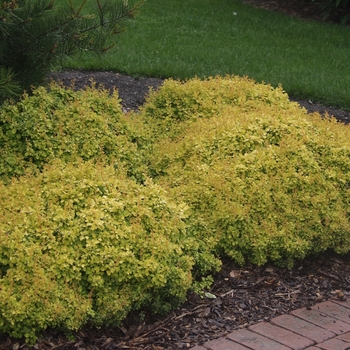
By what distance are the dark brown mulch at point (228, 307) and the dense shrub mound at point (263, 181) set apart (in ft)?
0.43

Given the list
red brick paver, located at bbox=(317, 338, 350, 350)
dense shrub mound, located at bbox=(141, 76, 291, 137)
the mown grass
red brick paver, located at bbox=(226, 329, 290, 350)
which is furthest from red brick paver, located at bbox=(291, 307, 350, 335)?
the mown grass

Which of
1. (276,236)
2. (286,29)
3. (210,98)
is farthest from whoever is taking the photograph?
(286,29)

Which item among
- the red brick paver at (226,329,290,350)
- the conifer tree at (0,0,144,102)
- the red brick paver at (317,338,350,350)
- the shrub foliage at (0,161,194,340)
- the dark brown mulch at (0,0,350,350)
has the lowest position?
the dark brown mulch at (0,0,350,350)

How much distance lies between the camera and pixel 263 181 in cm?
455

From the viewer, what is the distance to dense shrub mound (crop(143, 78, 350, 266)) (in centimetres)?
436

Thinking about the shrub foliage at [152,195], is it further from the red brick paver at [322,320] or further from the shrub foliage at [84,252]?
the red brick paver at [322,320]

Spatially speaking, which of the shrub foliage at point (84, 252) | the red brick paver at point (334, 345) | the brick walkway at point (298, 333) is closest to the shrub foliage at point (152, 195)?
the shrub foliage at point (84, 252)

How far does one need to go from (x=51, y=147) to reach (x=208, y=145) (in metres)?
1.18

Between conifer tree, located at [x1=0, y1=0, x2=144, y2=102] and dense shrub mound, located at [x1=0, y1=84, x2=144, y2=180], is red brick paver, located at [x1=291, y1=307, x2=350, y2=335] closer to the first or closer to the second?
dense shrub mound, located at [x1=0, y1=84, x2=144, y2=180]

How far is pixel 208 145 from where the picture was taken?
4.91 meters

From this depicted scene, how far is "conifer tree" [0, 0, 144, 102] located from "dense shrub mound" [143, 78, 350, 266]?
1.06m

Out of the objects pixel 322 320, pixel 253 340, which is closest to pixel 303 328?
pixel 322 320

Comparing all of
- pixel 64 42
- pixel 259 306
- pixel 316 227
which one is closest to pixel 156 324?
pixel 259 306

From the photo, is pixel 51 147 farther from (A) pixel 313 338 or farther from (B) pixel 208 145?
(A) pixel 313 338
